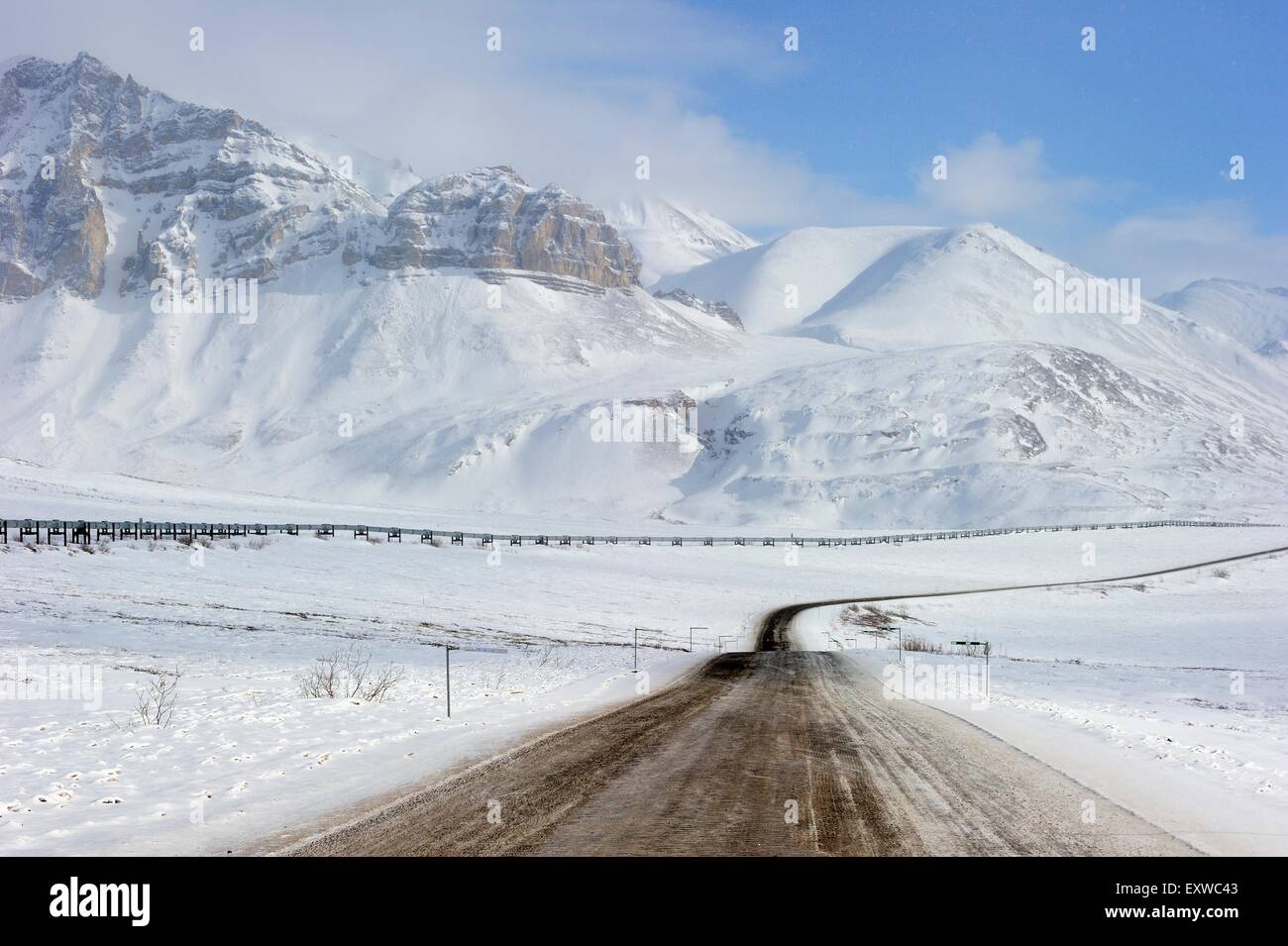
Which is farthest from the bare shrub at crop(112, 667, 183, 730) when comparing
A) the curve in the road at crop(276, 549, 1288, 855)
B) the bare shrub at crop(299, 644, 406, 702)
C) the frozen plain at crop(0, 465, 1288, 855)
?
the curve in the road at crop(276, 549, 1288, 855)

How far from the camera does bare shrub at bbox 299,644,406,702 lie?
19.4m

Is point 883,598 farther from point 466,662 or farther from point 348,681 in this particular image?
point 348,681

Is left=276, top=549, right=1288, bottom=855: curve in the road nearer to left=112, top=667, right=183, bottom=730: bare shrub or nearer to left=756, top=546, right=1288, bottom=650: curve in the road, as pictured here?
left=112, top=667, right=183, bottom=730: bare shrub

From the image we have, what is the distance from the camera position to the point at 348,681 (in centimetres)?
2159

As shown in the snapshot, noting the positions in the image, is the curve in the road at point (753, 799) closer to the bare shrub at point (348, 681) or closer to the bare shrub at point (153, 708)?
the bare shrub at point (348, 681)

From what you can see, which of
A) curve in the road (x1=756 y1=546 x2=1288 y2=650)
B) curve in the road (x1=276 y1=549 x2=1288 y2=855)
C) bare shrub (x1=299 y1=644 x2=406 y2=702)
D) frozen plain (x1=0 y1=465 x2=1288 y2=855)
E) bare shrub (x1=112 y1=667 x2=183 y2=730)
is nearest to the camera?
curve in the road (x1=276 y1=549 x2=1288 y2=855)

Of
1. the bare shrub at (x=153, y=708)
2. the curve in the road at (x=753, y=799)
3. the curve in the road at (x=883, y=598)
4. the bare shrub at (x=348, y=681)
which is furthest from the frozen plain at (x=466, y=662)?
the curve in the road at (x=883, y=598)

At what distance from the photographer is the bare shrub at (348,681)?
19406 millimetres

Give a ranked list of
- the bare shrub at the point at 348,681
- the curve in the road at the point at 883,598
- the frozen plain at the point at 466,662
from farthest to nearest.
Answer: the curve in the road at the point at 883,598, the bare shrub at the point at 348,681, the frozen plain at the point at 466,662

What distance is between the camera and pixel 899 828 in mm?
9125

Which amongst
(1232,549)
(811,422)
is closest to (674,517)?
(811,422)
